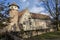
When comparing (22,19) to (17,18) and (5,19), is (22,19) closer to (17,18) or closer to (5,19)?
(17,18)

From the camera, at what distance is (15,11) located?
66.9 metres

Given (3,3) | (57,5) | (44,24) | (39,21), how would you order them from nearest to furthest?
(3,3) → (57,5) → (44,24) → (39,21)

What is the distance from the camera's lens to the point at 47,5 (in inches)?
1810

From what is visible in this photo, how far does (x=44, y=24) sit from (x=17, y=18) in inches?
398

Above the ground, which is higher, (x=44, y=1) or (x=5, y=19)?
(x=44, y=1)

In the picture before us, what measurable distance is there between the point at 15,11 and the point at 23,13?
5219 millimetres

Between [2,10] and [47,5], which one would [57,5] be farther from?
[2,10]

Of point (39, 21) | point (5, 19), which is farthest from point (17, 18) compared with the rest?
point (5, 19)

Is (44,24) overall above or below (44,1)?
below

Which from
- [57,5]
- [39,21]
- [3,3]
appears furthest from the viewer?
[39,21]

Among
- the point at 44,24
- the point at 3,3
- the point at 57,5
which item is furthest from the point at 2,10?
the point at 44,24

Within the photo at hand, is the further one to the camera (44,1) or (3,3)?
(44,1)

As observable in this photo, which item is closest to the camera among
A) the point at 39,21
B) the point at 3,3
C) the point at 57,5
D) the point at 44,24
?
the point at 3,3

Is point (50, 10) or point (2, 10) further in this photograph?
point (50, 10)
